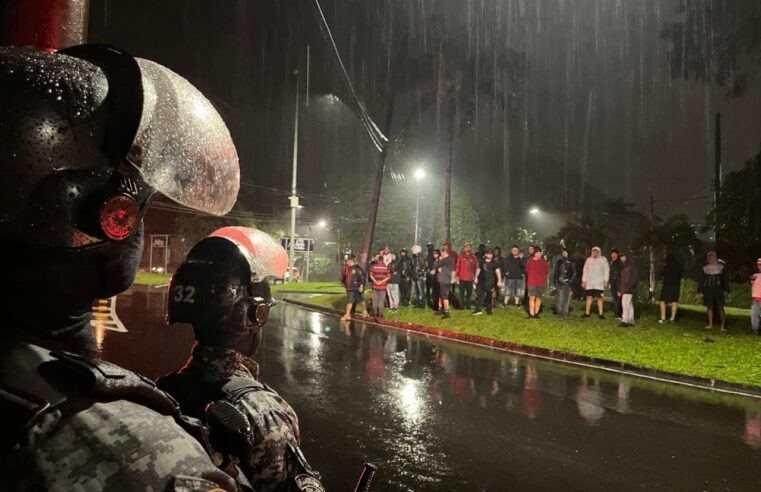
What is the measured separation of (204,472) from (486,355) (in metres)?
10.9

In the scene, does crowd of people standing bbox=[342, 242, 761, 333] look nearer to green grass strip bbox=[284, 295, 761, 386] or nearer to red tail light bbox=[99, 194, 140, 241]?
green grass strip bbox=[284, 295, 761, 386]

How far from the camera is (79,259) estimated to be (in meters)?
1.09

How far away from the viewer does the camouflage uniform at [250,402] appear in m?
1.70

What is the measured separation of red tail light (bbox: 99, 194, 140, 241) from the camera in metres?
1.08

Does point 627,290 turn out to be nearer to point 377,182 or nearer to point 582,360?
point 582,360

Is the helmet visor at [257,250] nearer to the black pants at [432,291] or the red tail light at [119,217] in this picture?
the red tail light at [119,217]

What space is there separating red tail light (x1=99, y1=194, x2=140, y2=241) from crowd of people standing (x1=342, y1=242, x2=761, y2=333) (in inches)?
577

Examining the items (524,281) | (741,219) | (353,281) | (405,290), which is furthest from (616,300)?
(741,219)

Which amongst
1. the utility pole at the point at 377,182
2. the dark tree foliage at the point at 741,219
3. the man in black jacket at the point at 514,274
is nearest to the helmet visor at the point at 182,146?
the man in black jacket at the point at 514,274

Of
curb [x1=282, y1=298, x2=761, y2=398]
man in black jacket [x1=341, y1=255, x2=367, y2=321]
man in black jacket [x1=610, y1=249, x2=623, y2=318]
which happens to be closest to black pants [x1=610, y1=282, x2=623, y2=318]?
man in black jacket [x1=610, y1=249, x2=623, y2=318]

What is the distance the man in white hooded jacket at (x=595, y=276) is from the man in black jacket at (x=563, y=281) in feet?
1.24

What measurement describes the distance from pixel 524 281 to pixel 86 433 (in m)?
17.0

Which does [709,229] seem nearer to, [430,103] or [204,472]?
[430,103]

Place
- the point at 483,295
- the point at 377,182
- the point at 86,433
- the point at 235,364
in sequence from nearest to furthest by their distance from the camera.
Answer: the point at 86,433
the point at 235,364
the point at 483,295
the point at 377,182
